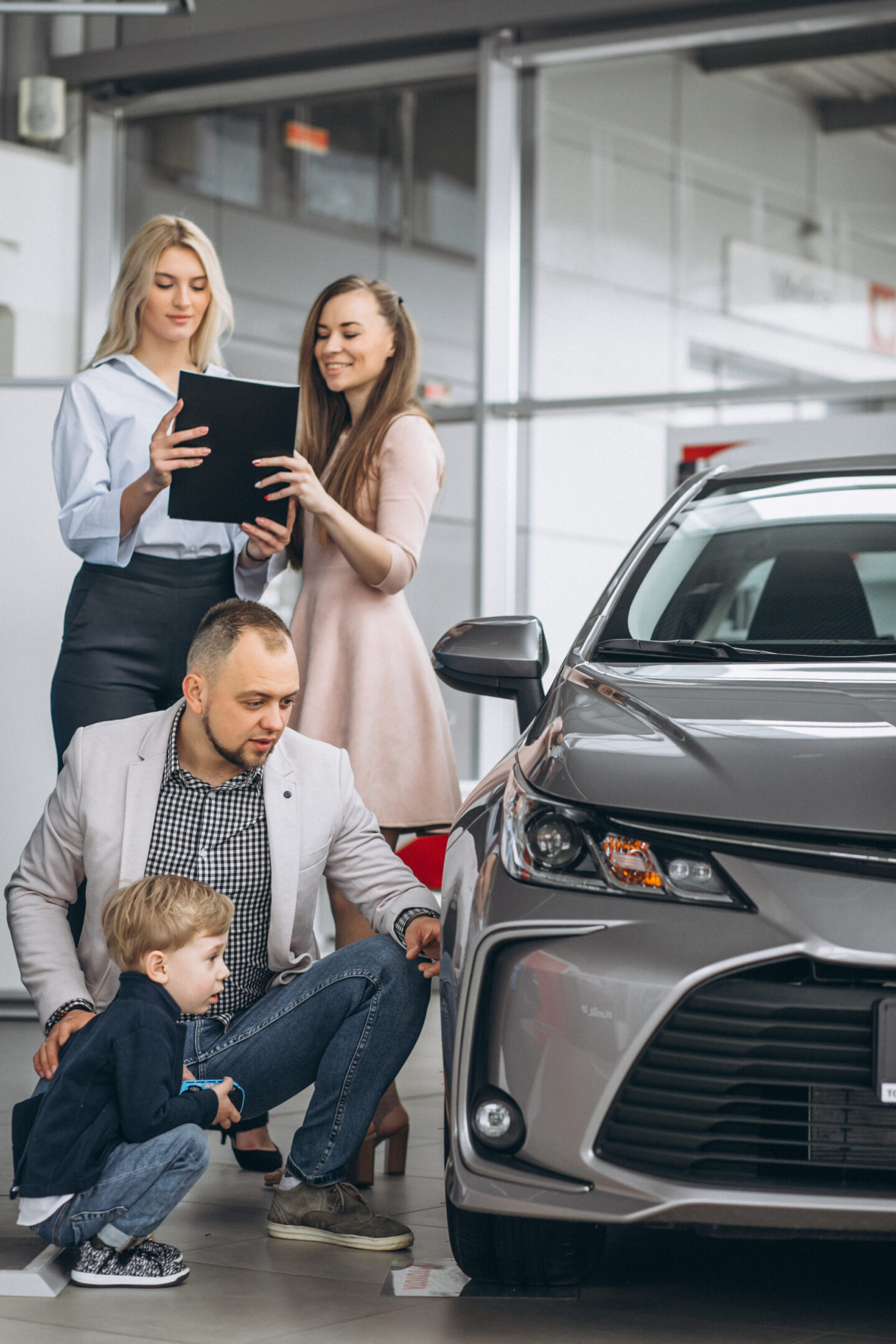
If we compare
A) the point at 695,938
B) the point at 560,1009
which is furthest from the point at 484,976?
the point at 695,938

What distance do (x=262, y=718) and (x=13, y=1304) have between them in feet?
3.49

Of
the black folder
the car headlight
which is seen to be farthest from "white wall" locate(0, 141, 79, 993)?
the car headlight

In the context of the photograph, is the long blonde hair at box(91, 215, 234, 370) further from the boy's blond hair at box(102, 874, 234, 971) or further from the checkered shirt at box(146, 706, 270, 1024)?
the boy's blond hair at box(102, 874, 234, 971)

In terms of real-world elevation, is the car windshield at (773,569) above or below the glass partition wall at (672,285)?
below

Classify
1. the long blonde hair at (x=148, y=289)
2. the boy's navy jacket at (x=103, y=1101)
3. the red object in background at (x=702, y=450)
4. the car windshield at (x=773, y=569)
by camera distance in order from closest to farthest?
the boy's navy jacket at (x=103, y=1101) → the car windshield at (x=773, y=569) → the long blonde hair at (x=148, y=289) → the red object in background at (x=702, y=450)

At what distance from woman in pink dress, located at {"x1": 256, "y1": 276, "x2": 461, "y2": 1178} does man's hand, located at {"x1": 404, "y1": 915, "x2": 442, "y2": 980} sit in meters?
0.57

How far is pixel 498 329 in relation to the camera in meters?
8.48

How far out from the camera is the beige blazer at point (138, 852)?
3.25 meters

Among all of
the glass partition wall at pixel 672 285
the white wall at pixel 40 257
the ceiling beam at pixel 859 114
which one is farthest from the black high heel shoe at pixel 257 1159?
the white wall at pixel 40 257

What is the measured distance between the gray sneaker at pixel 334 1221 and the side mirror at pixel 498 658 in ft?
3.04

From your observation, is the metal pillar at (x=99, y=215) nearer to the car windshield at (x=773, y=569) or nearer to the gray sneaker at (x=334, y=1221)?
the car windshield at (x=773, y=569)

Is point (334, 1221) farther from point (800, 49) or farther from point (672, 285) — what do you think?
point (800, 49)

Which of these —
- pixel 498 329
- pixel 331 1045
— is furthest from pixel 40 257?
pixel 331 1045

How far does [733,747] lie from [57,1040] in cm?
128
